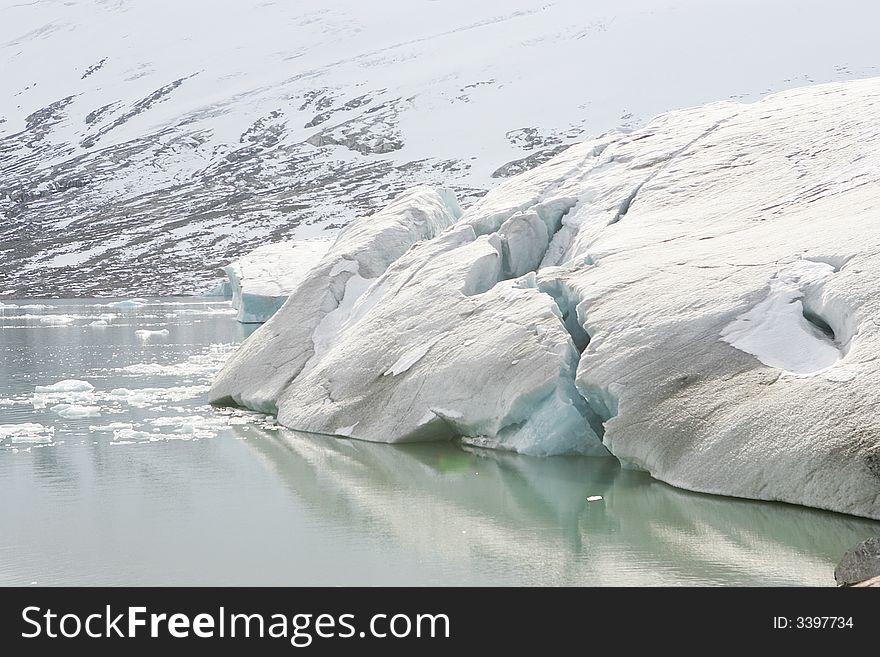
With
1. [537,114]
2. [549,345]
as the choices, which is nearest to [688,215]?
[549,345]

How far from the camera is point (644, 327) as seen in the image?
31.0 feet

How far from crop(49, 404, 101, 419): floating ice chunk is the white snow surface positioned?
1646 centimetres

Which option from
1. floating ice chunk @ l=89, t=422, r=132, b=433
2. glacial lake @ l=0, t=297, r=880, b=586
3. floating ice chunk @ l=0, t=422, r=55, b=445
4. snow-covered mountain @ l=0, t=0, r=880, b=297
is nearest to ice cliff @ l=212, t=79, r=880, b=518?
glacial lake @ l=0, t=297, r=880, b=586

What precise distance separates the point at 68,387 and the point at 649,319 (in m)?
10.6

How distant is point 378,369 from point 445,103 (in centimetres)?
9906

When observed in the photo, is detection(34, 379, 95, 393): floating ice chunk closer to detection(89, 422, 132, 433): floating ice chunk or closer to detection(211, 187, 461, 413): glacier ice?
detection(211, 187, 461, 413): glacier ice

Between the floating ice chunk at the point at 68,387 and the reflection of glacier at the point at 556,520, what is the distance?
21.9 ft

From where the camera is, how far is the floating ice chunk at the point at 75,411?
14.1 m

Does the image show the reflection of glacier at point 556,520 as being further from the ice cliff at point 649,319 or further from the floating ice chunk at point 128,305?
the floating ice chunk at point 128,305

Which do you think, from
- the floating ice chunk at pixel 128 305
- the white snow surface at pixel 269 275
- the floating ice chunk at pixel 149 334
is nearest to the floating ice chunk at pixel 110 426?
the floating ice chunk at pixel 149 334

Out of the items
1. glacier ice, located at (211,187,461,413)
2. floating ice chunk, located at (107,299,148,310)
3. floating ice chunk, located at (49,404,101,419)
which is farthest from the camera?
floating ice chunk, located at (107,299,148,310)

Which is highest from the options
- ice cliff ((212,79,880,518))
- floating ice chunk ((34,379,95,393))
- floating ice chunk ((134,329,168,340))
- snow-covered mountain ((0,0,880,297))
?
ice cliff ((212,79,880,518))

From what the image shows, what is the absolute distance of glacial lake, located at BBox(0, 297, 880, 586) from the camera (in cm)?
701
